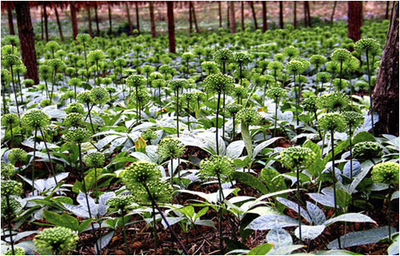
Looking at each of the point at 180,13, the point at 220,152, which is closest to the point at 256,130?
the point at 220,152

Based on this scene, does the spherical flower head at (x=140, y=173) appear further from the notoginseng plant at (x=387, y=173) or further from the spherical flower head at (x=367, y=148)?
the spherical flower head at (x=367, y=148)

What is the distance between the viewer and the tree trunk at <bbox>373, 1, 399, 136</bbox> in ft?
7.45

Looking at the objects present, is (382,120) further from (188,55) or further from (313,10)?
(313,10)

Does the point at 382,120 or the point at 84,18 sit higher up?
the point at 84,18

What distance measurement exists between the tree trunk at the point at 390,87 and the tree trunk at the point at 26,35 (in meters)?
5.28

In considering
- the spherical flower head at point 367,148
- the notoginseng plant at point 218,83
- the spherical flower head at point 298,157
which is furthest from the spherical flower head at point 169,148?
the spherical flower head at point 367,148

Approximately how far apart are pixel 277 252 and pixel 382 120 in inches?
67.8

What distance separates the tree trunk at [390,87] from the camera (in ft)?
7.45

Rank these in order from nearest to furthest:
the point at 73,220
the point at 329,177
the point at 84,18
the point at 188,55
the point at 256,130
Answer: the point at 73,220, the point at 329,177, the point at 256,130, the point at 188,55, the point at 84,18

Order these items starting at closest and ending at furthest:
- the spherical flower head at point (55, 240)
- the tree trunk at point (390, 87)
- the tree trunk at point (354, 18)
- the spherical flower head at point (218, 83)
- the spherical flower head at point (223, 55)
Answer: the spherical flower head at point (55, 240) < the spherical flower head at point (218, 83) < the spherical flower head at point (223, 55) < the tree trunk at point (390, 87) < the tree trunk at point (354, 18)

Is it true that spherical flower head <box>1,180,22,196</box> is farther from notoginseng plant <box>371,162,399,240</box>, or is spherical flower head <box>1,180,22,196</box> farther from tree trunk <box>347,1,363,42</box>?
tree trunk <box>347,1,363,42</box>

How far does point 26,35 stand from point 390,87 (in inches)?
218

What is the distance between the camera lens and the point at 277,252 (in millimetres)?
1094

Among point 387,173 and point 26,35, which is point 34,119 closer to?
point 387,173
